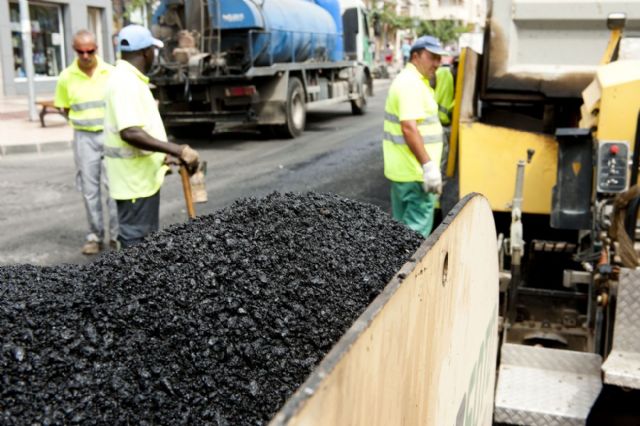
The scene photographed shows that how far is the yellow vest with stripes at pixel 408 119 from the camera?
4766 mm

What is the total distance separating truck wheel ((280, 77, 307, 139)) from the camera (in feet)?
45.0

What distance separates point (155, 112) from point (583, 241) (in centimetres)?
253

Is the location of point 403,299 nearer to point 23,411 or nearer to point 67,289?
point 23,411

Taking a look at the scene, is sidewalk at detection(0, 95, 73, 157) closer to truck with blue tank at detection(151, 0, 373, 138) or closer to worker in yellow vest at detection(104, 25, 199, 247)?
truck with blue tank at detection(151, 0, 373, 138)

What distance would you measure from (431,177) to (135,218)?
6.18 feet

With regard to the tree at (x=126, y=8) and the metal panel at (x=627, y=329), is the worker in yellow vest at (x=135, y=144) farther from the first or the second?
the tree at (x=126, y=8)

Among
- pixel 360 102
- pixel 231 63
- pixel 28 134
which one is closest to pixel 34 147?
pixel 28 134

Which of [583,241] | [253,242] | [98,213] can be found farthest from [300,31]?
[253,242]

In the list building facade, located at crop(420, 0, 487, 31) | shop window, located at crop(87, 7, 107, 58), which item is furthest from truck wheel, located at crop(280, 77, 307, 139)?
building facade, located at crop(420, 0, 487, 31)

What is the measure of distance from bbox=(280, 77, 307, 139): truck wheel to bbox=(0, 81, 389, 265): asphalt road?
0.21 metres

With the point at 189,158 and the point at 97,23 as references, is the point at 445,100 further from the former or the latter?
the point at 97,23

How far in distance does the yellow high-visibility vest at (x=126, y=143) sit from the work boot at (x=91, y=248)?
2.01m

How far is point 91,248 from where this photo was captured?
20.2 feet

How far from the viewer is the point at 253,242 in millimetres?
2312
